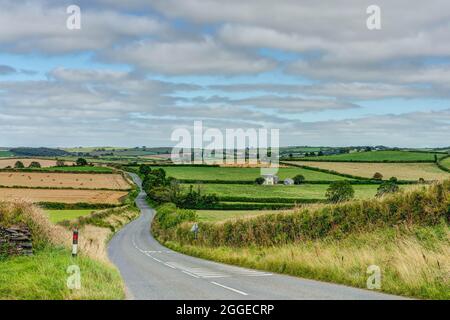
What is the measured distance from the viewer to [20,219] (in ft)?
63.7

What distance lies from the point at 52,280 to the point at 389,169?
107 metres

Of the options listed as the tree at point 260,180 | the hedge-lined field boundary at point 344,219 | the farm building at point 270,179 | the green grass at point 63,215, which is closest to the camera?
the hedge-lined field boundary at point 344,219

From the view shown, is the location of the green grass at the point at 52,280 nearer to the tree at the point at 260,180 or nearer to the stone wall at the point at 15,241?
the stone wall at the point at 15,241

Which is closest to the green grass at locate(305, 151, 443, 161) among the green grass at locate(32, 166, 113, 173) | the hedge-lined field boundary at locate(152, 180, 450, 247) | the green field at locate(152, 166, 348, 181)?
the green field at locate(152, 166, 348, 181)

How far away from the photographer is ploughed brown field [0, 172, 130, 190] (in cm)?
10746

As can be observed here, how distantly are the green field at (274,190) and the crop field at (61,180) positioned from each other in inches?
867

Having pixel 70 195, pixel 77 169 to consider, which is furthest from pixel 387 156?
pixel 77 169

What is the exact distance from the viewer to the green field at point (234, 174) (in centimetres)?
11340

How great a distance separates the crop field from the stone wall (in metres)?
85.9

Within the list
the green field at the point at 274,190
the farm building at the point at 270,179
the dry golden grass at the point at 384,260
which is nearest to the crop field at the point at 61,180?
A: the green field at the point at 274,190
